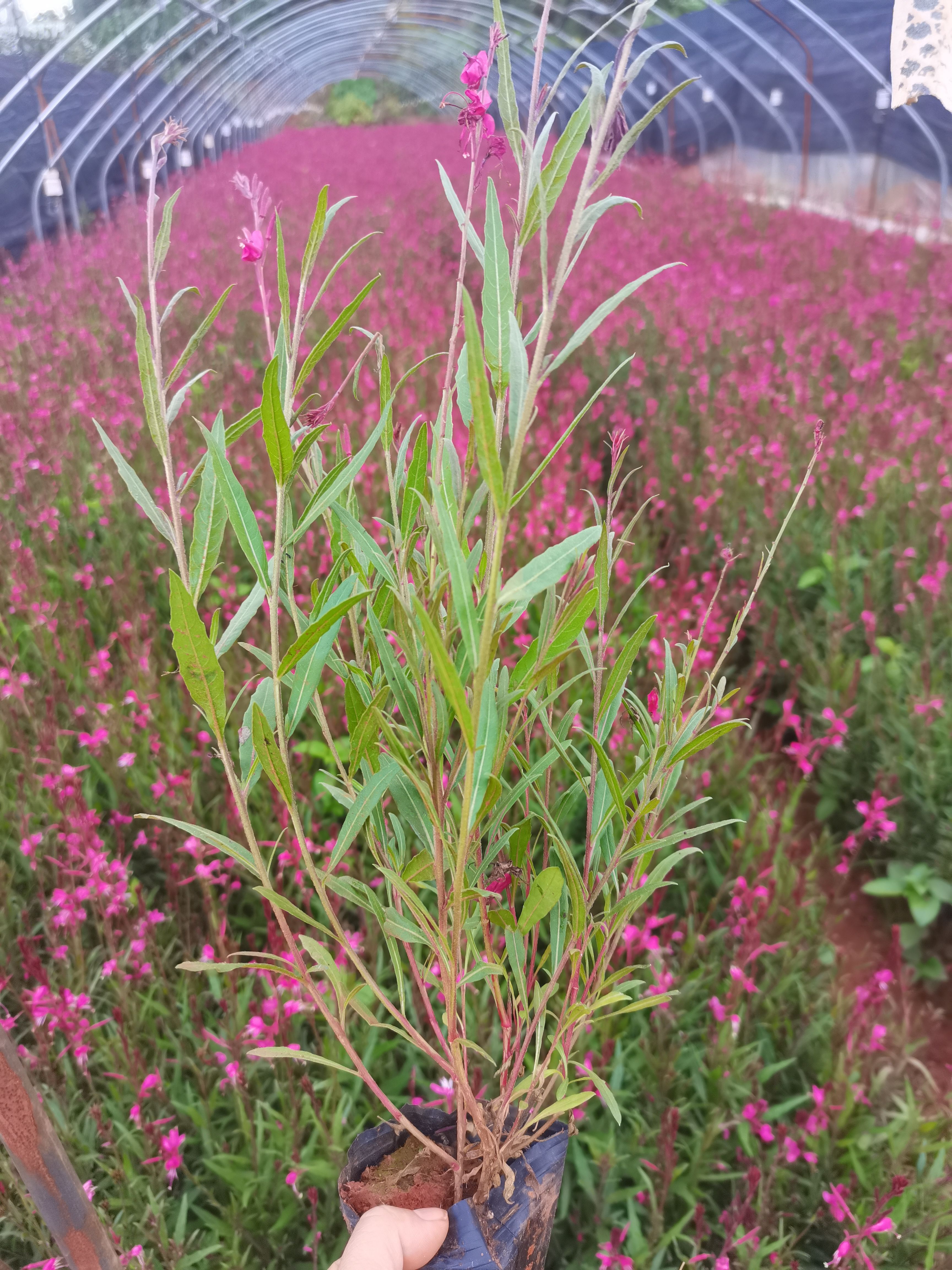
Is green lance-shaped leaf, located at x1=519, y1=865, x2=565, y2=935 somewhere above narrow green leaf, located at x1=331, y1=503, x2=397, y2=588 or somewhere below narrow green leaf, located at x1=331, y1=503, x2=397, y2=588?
below

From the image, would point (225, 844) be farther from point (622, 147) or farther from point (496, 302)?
point (622, 147)

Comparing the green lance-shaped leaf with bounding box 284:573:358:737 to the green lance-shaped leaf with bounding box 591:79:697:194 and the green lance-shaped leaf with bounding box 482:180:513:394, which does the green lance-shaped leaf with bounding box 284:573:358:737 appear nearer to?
the green lance-shaped leaf with bounding box 482:180:513:394

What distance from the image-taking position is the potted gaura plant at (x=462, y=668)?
58 centimetres

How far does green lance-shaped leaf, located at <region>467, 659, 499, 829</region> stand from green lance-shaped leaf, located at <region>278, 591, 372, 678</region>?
11cm

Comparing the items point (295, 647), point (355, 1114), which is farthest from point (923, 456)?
point (295, 647)

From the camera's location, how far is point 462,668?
74cm

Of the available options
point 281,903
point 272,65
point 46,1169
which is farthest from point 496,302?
point 272,65

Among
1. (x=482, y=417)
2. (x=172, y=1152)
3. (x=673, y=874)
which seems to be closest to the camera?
(x=482, y=417)

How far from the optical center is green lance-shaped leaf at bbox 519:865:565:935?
0.76 meters

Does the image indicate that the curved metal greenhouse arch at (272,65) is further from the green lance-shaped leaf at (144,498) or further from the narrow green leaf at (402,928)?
the narrow green leaf at (402,928)

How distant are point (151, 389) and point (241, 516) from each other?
0.39 ft

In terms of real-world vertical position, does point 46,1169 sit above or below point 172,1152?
above

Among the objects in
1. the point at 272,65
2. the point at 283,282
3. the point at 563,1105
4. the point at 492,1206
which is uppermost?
the point at 272,65

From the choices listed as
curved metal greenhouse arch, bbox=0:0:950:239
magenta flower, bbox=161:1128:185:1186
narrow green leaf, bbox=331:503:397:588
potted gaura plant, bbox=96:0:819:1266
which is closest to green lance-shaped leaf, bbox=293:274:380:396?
potted gaura plant, bbox=96:0:819:1266
